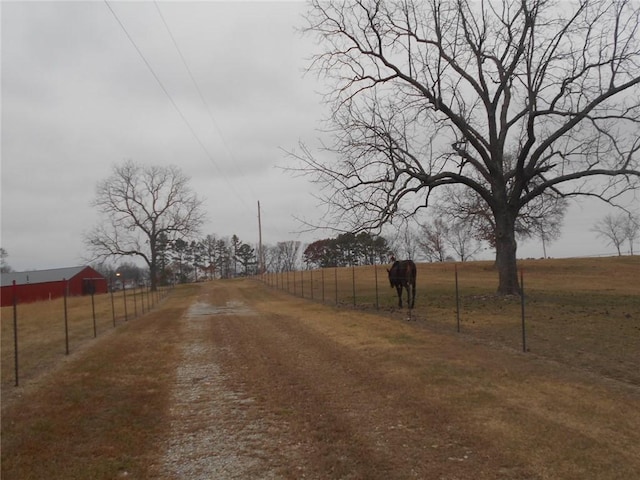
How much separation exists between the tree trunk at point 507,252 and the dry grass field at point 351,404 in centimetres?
751

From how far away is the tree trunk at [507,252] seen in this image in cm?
2069

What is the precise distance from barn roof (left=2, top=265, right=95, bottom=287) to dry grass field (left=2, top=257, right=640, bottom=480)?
61.3 metres

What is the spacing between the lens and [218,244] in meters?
119

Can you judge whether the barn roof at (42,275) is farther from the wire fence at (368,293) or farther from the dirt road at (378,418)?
the dirt road at (378,418)

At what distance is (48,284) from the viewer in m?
62.5

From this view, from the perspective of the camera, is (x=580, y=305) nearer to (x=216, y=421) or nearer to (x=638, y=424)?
(x=638, y=424)

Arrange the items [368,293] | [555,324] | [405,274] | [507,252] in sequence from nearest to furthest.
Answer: [555,324] < [405,274] < [507,252] < [368,293]

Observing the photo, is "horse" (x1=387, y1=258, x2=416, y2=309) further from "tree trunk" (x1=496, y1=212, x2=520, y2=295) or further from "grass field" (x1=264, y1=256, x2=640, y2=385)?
"tree trunk" (x1=496, y1=212, x2=520, y2=295)

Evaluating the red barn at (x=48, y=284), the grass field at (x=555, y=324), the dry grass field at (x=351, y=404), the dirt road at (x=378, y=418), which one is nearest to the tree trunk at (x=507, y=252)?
the grass field at (x=555, y=324)

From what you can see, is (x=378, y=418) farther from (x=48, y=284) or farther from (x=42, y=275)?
(x=42, y=275)

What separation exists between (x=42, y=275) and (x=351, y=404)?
75.9 meters

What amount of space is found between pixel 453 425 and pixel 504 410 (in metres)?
0.89

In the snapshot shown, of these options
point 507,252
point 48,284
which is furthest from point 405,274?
point 48,284

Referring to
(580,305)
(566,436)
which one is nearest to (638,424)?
(566,436)
